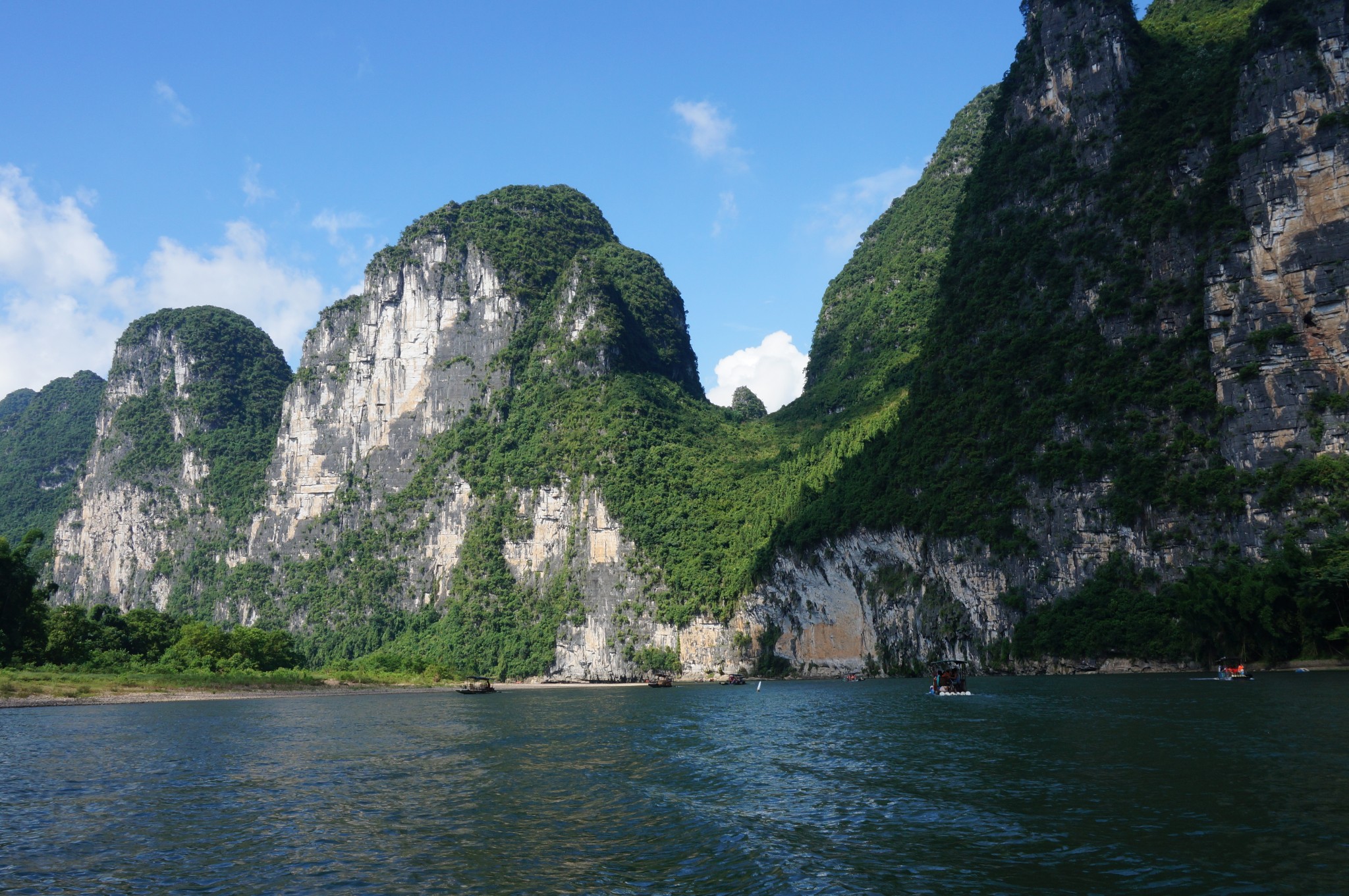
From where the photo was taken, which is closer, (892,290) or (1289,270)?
(1289,270)

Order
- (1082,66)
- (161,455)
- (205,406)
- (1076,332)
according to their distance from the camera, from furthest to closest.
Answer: (205,406) < (161,455) < (1082,66) < (1076,332)

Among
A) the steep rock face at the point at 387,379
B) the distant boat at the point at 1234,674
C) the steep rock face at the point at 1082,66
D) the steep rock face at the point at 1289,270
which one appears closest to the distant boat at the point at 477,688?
the distant boat at the point at 1234,674

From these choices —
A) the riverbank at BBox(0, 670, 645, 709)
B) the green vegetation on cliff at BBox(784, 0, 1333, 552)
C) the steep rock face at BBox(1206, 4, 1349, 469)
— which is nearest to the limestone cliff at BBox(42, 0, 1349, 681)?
the steep rock face at BBox(1206, 4, 1349, 469)

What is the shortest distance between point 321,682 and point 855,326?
315ft

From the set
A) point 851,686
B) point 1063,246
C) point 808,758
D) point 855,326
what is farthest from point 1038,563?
point 855,326

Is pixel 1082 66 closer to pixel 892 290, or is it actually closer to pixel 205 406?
pixel 892 290

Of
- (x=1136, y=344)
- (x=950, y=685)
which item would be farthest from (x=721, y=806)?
(x=1136, y=344)

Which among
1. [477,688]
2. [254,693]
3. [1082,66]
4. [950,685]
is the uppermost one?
[1082,66]

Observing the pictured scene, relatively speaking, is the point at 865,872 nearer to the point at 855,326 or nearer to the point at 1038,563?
the point at 1038,563

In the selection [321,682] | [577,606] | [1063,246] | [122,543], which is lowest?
[321,682]

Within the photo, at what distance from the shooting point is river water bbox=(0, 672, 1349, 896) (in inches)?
626

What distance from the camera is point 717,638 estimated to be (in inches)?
4326

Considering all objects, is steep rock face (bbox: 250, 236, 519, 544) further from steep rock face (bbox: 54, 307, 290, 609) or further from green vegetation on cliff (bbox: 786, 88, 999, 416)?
green vegetation on cliff (bbox: 786, 88, 999, 416)

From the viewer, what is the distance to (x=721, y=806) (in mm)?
22703
